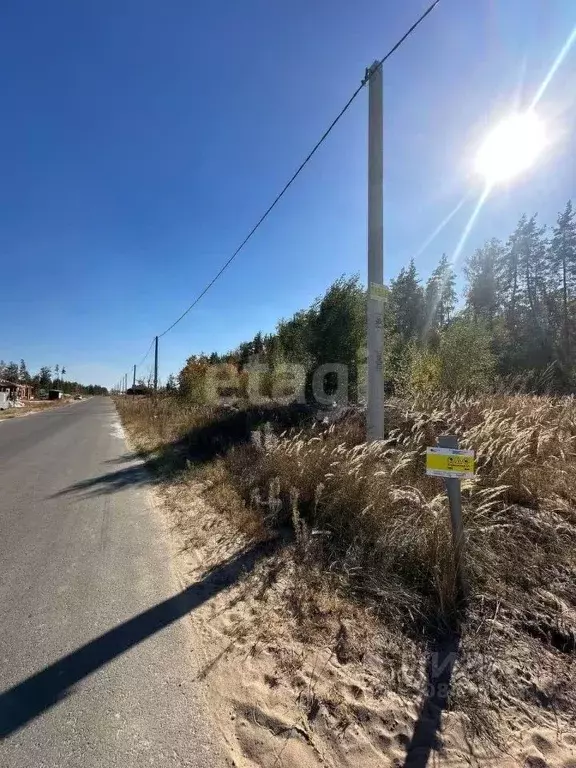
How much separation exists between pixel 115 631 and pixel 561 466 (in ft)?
16.5

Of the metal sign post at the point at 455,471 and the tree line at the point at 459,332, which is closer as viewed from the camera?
the metal sign post at the point at 455,471

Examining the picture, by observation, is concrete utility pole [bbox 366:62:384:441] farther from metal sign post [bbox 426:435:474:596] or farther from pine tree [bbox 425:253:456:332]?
pine tree [bbox 425:253:456:332]

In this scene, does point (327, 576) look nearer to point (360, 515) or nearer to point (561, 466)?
point (360, 515)

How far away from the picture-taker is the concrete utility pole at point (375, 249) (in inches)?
218

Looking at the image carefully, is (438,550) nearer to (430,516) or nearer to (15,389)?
(430,516)

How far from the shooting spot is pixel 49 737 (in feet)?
5.98

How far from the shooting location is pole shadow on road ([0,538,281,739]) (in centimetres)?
198

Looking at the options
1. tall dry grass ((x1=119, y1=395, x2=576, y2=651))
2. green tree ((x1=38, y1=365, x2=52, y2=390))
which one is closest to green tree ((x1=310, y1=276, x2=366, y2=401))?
tall dry grass ((x1=119, y1=395, x2=576, y2=651))

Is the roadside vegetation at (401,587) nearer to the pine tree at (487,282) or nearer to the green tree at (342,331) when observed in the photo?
the green tree at (342,331)

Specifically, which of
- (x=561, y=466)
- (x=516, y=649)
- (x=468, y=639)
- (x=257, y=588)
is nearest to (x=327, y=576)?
(x=257, y=588)
